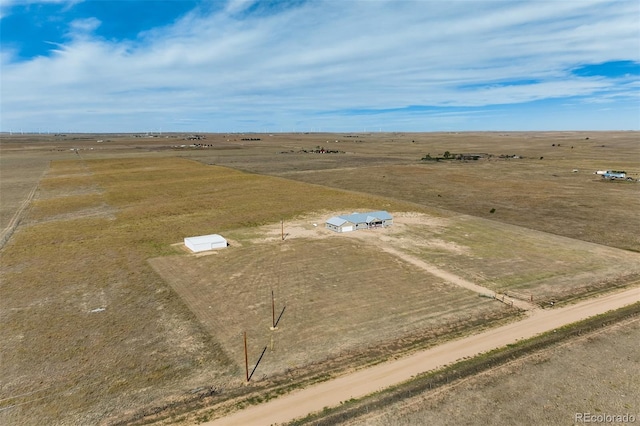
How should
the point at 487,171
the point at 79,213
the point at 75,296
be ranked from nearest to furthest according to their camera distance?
the point at 75,296, the point at 79,213, the point at 487,171

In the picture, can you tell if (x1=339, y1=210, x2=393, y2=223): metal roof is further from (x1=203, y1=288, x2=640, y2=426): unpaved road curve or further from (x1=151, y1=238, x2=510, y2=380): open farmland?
(x1=203, y1=288, x2=640, y2=426): unpaved road curve

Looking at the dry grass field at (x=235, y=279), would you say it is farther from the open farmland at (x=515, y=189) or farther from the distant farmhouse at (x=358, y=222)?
the distant farmhouse at (x=358, y=222)

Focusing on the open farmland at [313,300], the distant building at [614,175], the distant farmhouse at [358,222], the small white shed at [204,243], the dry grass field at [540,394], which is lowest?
the dry grass field at [540,394]

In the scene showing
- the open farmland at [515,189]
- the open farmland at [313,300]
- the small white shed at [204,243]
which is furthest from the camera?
the open farmland at [515,189]

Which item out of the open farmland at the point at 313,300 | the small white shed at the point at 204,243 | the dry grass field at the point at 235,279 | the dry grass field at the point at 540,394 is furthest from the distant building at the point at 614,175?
the small white shed at the point at 204,243

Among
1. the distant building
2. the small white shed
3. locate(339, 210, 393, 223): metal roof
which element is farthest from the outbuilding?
the distant building

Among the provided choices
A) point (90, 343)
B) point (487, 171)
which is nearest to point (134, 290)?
point (90, 343)

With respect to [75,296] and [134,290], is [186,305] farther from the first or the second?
[75,296]
